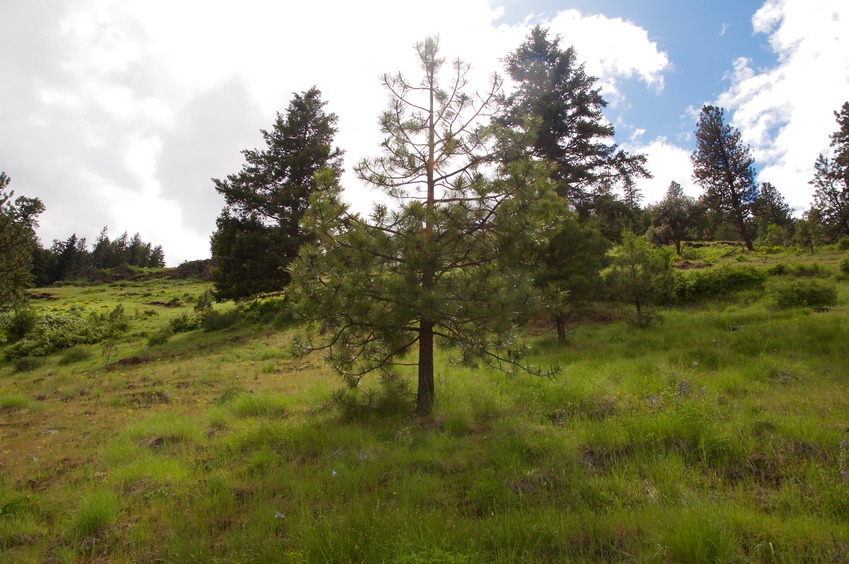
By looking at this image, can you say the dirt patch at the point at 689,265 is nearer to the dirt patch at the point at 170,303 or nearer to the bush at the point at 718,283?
the bush at the point at 718,283

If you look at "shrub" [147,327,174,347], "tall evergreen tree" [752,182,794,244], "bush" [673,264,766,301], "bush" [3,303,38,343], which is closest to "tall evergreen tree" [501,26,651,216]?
"bush" [673,264,766,301]

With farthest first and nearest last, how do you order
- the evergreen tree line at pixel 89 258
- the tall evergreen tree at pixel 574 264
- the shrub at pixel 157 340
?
the evergreen tree line at pixel 89 258, the shrub at pixel 157 340, the tall evergreen tree at pixel 574 264

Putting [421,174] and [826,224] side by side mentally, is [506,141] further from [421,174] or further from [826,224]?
[826,224]

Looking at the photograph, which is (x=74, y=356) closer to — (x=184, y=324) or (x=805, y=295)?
(x=184, y=324)

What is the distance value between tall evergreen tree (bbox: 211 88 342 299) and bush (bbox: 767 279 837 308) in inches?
800

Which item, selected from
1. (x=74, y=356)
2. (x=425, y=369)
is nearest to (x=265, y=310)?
(x=74, y=356)

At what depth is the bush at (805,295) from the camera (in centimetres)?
1248

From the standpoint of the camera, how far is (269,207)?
→ 24.1m

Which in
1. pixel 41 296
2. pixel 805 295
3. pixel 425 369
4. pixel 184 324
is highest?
pixel 41 296

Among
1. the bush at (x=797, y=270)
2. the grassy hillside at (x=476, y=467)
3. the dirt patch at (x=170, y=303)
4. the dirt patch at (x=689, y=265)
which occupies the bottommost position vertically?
the grassy hillside at (x=476, y=467)

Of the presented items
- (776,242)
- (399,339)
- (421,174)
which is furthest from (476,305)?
(776,242)

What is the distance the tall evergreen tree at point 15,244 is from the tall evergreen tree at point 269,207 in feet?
26.7

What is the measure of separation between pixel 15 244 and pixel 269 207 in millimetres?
11651

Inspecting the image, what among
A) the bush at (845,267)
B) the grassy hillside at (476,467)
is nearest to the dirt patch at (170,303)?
the grassy hillside at (476,467)
